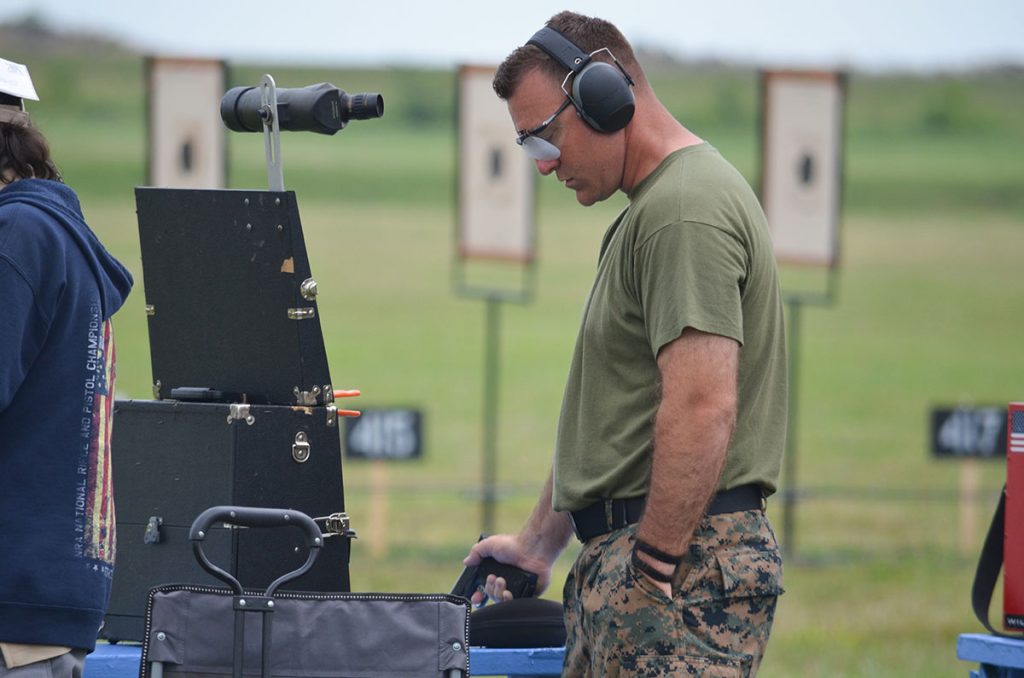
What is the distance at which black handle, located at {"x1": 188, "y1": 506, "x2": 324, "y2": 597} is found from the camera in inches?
107

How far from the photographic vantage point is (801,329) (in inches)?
1085

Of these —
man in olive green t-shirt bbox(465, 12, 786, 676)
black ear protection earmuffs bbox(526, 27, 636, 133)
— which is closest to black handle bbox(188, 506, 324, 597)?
man in olive green t-shirt bbox(465, 12, 786, 676)

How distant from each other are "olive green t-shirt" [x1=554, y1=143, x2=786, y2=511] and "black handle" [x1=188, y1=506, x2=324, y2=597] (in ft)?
1.68

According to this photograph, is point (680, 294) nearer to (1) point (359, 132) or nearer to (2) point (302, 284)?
(2) point (302, 284)

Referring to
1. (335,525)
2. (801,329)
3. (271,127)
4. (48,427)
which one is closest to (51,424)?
(48,427)

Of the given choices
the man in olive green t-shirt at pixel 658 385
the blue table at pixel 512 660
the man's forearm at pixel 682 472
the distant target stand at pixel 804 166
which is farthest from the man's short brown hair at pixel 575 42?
the distant target stand at pixel 804 166

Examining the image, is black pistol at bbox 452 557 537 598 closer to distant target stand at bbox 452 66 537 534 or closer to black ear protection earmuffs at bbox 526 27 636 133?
black ear protection earmuffs at bbox 526 27 636 133

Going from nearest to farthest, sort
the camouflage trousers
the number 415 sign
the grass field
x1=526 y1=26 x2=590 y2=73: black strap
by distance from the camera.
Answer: the camouflage trousers, x1=526 y1=26 x2=590 y2=73: black strap, the number 415 sign, the grass field

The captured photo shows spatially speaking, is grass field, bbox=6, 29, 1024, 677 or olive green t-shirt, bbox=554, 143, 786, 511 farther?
grass field, bbox=6, 29, 1024, 677

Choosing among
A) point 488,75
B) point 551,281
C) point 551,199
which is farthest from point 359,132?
point 488,75

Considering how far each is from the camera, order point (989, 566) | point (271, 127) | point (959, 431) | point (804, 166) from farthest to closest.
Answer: point (804, 166)
point (959, 431)
point (989, 566)
point (271, 127)

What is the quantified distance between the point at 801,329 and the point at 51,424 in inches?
1011

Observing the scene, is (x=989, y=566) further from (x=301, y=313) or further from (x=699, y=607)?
(x=301, y=313)

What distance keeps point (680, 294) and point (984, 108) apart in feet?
143
